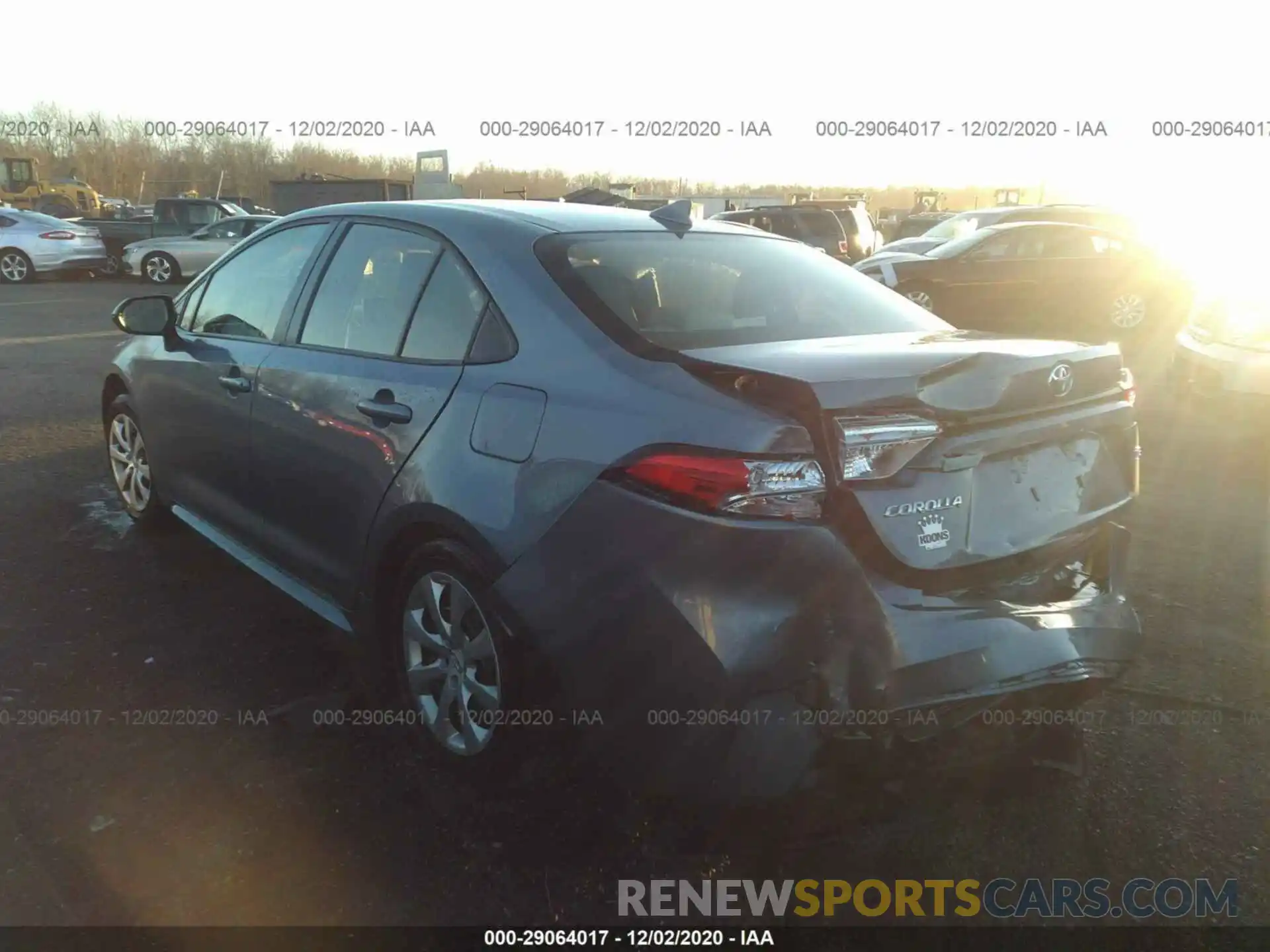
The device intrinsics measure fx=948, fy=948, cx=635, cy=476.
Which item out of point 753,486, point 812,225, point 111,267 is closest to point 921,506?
point 753,486

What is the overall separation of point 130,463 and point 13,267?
1806 cm

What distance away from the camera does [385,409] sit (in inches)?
110

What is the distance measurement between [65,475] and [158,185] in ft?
214

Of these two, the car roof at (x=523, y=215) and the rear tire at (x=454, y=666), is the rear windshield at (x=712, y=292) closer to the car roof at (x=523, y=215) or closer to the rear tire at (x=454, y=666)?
the car roof at (x=523, y=215)

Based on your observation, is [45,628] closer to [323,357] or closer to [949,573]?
[323,357]

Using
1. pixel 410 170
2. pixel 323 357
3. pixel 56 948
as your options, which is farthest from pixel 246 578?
pixel 410 170

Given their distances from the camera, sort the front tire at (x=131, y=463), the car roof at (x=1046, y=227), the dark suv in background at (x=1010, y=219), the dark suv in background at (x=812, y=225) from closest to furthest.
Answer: the front tire at (x=131, y=463), the car roof at (x=1046, y=227), the dark suv in background at (x=1010, y=219), the dark suv in background at (x=812, y=225)

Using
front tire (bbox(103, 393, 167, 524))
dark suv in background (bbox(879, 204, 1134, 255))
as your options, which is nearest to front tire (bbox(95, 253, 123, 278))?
dark suv in background (bbox(879, 204, 1134, 255))

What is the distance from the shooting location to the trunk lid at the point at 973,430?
2.08 meters

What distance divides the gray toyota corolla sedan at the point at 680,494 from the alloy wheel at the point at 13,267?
64.8ft

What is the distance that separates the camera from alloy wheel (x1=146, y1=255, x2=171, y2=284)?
62.4 ft

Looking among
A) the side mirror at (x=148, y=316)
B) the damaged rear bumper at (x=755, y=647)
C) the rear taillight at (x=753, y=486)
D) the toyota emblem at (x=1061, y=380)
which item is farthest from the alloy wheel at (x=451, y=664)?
the side mirror at (x=148, y=316)

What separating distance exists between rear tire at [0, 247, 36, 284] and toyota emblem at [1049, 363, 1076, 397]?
21757mm

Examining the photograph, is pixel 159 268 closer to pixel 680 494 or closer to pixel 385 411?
pixel 385 411
